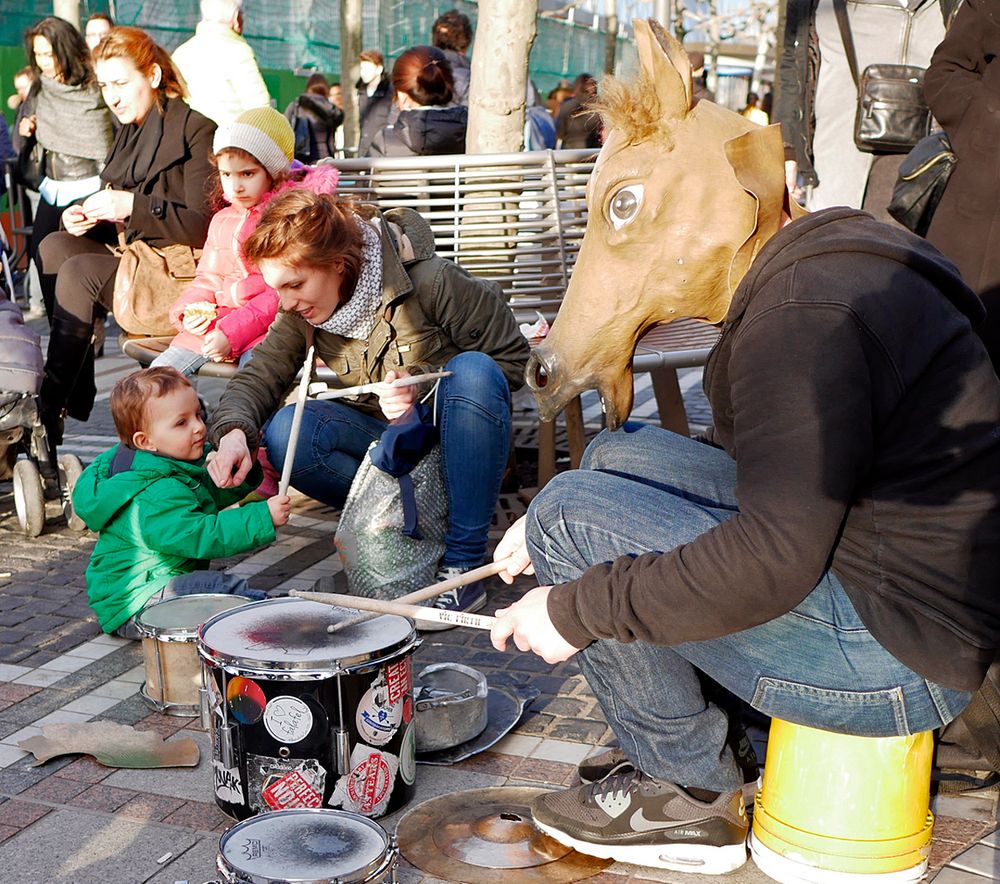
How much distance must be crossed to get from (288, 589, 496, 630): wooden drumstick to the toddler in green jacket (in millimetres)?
977

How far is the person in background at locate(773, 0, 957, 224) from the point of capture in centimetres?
446

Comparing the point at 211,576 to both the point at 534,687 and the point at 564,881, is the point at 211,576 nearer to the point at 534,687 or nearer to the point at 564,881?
the point at 534,687

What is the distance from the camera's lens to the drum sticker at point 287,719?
7.69ft

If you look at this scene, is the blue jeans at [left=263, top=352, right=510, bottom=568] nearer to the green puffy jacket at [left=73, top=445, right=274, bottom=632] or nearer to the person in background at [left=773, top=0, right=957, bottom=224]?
the green puffy jacket at [left=73, top=445, right=274, bottom=632]

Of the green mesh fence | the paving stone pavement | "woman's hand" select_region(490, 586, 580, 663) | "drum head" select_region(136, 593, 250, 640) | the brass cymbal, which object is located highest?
the green mesh fence

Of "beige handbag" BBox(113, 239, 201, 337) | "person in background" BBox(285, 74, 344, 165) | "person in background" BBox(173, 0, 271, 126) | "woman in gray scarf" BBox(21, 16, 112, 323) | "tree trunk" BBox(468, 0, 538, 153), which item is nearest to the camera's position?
"beige handbag" BBox(113, 239, 201, 337)

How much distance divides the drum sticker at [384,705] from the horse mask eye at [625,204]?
0.95m

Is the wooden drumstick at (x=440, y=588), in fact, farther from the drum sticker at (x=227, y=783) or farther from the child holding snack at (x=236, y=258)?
the child holding snack at (x=236, y=258)

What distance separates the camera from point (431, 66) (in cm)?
634

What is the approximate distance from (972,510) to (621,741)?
0.82 meters

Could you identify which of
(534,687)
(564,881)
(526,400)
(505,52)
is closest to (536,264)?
→ (526,400)

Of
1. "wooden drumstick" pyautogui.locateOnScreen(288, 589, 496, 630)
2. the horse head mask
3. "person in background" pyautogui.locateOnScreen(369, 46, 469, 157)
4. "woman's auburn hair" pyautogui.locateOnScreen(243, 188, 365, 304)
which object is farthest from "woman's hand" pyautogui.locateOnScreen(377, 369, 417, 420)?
"person in background" pyautogui.locateOnScreen(369, 46, 469, 157)

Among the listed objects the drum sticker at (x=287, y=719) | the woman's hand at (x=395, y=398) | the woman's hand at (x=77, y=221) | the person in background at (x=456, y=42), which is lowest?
the drum sticker at (x=287, y=719)

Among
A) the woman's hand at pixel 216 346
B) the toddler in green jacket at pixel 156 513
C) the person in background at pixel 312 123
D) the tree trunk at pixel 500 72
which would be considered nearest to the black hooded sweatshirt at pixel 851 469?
the toddler in green jacket at pixel 156 513
